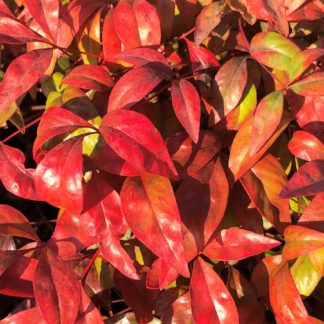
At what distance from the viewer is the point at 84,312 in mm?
893

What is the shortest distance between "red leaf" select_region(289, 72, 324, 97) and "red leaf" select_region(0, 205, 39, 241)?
0.49 m

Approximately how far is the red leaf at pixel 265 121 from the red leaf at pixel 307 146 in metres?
0.11

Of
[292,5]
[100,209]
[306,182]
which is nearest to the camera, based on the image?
[306,182]

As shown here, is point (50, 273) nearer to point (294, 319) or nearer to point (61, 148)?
point (61, 148)

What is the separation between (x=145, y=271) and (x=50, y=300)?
254 mm

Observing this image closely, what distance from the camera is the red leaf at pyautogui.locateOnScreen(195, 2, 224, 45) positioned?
3.37 ft

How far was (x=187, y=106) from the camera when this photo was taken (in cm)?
85

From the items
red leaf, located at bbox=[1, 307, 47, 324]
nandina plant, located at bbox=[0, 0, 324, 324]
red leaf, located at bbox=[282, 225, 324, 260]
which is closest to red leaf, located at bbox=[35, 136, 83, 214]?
nandina plant, located at bbox=[0, 0, 324, 324]

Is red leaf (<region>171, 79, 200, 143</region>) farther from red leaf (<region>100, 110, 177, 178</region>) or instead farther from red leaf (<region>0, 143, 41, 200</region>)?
red leaf (<region>0, 143, 41, 200</region>)

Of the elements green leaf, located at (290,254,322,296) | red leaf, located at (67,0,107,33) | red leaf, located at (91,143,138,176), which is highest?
red leaf, located at (67,0,107,33)

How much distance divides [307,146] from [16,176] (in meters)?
0.48

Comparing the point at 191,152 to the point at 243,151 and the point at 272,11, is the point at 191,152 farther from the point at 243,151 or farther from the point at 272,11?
the point at 272,11

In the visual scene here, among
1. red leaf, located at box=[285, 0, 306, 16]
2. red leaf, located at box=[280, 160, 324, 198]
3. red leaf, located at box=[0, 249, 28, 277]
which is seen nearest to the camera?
red leaf, located at box=[280, 160, 324, 198]

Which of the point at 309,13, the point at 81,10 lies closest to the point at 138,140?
the point at 81,10
